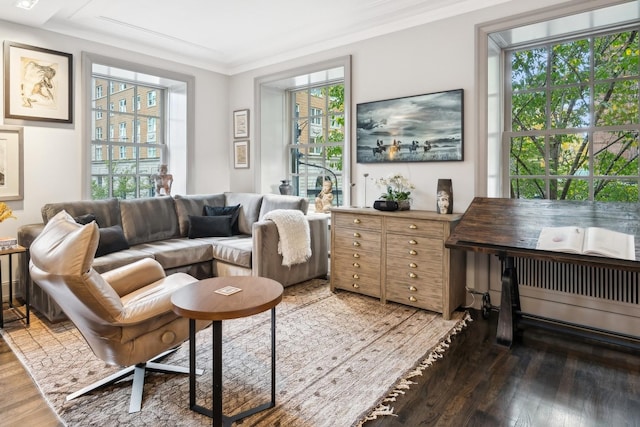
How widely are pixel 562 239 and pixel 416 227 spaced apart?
111 cm

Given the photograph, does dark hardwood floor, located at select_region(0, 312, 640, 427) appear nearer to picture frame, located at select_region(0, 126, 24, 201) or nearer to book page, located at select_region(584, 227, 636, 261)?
book page, located at select_region(584, 227, 636, 261)

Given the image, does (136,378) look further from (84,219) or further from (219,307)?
(84,219)

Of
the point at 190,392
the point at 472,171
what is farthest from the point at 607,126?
the point at 190,392

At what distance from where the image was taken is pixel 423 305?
3373mm

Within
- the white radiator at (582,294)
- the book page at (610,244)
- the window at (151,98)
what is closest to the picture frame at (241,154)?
the window at (151,98)

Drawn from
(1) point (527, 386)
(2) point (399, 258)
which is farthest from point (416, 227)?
(1) point (527, 386)

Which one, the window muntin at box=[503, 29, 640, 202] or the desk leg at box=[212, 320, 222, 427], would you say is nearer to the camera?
the desk leg at box=[212, 320, 222, 427]

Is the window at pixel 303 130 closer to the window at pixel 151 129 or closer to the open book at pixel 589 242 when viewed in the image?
the window at pixel 151 129

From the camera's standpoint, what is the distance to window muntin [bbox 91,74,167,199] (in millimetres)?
4727

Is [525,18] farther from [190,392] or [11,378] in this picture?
[11,378]

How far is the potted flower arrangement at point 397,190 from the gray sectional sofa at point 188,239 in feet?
2.84

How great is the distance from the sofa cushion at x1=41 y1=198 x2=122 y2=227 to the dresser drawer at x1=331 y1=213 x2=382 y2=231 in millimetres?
2256

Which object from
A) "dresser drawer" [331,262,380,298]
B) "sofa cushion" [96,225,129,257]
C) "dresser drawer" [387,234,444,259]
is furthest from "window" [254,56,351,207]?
"sofa cushion" [96,225,129,257]

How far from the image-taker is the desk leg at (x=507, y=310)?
2744 mm
